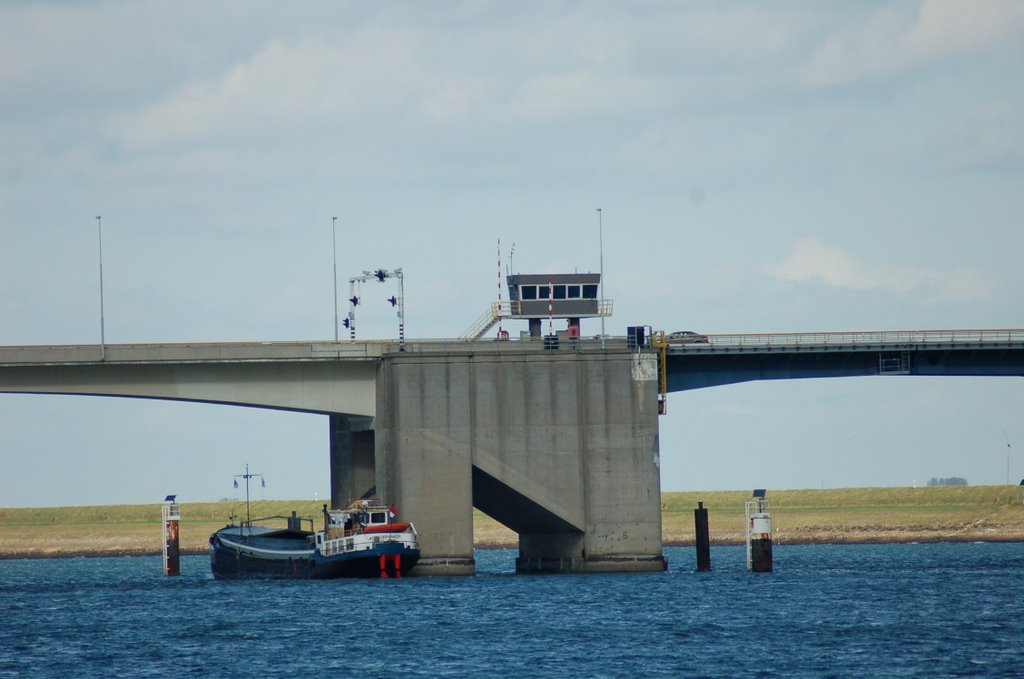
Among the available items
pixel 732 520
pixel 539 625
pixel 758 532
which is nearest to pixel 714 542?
pixel 732 520

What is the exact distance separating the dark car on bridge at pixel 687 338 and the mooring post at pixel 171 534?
29584 millimetres

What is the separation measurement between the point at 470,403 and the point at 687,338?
13.1 metres

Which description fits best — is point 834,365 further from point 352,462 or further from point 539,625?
point 539,625

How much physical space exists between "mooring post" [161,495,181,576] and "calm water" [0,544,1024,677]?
962 millimetres

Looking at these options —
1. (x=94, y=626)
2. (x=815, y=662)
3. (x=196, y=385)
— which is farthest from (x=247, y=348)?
(x=815, y=662)

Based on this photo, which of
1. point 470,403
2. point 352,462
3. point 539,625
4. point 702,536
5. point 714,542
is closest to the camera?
point 539,625

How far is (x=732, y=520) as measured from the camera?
558ft

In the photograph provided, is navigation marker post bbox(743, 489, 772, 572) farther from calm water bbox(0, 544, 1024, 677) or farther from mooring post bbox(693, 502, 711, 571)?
mooring post bbox(693, 502, 711, 571)

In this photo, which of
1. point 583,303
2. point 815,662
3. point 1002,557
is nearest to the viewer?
point 815,662

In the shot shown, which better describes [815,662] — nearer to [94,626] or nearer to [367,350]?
[94,626]

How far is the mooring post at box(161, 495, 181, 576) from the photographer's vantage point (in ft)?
326

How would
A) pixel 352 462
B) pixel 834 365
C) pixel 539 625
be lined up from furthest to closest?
pixel 352 462
pixel 834 365
pixel 539 625

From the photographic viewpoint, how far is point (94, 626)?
7581 cm

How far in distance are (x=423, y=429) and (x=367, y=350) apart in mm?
5447
